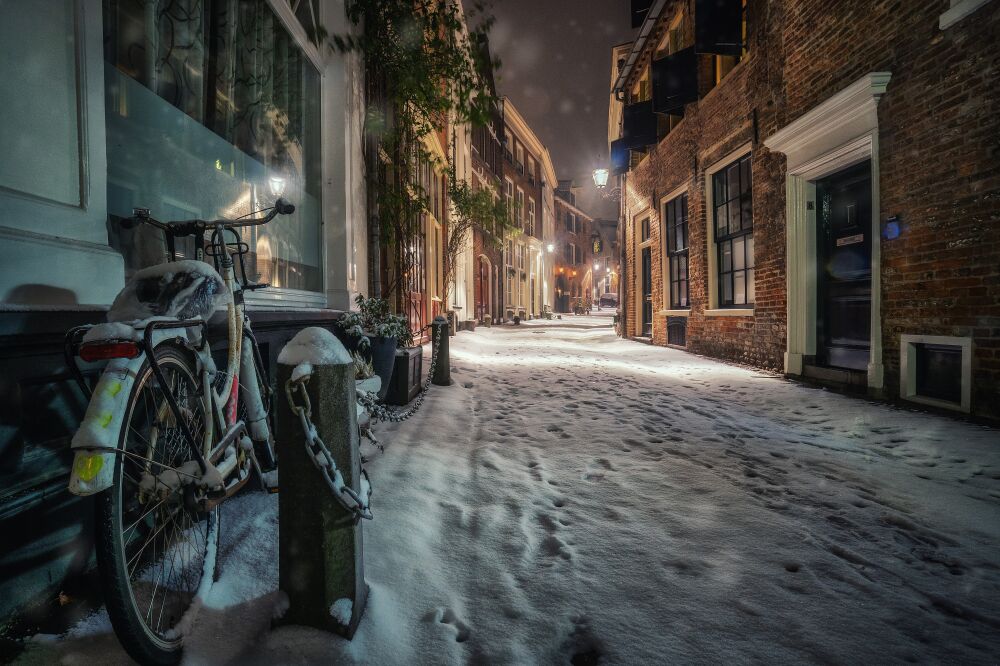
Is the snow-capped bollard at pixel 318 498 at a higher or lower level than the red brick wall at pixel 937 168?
lower

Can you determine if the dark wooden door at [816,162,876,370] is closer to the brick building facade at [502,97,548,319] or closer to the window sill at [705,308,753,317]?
the window sill at [705,308,753,317]

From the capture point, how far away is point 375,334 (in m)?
4.04

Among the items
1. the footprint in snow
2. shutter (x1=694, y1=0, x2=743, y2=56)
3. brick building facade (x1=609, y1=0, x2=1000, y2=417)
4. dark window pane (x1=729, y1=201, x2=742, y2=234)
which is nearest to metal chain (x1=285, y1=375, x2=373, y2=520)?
the footprint in snow

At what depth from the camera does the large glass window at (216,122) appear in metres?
2.35

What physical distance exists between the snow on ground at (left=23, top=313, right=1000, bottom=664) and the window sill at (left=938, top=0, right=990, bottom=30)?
3.05 meters

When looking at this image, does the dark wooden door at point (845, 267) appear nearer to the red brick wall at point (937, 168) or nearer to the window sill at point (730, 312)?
the red brick wall at point (937, 168)

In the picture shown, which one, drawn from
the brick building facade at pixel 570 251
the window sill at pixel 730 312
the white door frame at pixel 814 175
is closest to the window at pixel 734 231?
the window sill at pixel 730 312

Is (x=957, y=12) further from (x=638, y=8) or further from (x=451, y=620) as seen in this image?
(x=638, y=8)

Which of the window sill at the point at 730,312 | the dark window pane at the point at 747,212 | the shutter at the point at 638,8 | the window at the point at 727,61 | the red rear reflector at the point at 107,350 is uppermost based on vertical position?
the shutter at the point at 638,8

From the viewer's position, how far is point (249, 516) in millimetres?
2090

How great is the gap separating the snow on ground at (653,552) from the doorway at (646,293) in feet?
26.5

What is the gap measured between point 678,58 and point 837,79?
3.96 m

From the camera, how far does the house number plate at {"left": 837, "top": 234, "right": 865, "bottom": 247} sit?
15.9 ft

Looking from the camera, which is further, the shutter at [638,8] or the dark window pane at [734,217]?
the shutter at [638,8]
